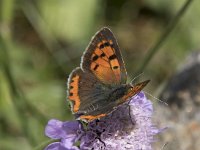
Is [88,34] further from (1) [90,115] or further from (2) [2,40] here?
(1) [90,115]

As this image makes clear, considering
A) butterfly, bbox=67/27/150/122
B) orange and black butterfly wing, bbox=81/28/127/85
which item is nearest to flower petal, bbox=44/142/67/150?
butterfly, bbox=67/27/150/122

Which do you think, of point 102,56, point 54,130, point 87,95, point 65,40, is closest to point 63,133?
point 54,130

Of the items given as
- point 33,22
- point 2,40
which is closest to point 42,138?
point 2,40

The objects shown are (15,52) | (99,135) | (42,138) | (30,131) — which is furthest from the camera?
(15,52)

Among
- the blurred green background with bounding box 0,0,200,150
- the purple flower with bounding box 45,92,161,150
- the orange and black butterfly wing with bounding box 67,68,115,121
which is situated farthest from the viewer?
the blurred green background with bounding box 0,0,200,150

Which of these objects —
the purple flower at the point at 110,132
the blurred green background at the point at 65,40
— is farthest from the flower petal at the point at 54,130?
the blurred green background at the point at 65,40

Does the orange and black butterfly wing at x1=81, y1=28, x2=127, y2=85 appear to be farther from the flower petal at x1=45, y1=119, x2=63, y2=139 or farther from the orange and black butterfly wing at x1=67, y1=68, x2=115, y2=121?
the flower petal at x1=45, y1=119, x2=63, y2=139
